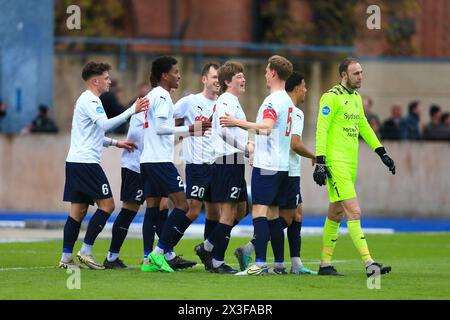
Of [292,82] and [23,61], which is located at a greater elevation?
[23,61]

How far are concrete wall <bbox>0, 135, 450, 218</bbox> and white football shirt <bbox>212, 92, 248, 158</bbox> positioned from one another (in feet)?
46.0

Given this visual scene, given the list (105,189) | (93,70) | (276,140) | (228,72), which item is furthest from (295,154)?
(93,70)

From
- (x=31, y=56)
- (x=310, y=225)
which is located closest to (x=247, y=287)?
(x=310, y=225)

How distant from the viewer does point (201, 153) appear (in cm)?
1559

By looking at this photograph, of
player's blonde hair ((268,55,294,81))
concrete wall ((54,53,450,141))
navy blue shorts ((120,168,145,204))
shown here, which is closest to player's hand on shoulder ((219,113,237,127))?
player's blonde hair ((268,55,294,81))

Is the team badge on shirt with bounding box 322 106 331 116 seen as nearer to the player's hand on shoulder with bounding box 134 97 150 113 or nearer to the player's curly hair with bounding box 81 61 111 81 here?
the player's hand on shoulder with bounding box 134 97 150 113

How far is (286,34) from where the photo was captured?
131ft

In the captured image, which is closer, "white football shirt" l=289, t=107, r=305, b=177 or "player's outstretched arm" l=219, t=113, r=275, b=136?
"player's outstretched arm" l=219, t=113, r=275, b=136

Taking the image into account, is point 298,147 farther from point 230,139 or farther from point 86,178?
point 86,178

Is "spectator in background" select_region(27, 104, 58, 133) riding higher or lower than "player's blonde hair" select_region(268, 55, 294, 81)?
lower

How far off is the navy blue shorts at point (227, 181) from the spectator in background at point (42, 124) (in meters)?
15.1

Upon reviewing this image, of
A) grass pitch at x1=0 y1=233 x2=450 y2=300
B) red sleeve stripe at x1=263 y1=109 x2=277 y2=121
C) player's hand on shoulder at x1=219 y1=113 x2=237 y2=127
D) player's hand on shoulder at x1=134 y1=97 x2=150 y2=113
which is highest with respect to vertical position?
player's hand on shoulder at x1=134 y1=97 x2=150 y2=113

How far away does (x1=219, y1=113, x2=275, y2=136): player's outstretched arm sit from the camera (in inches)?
563

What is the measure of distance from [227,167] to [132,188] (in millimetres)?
1401
